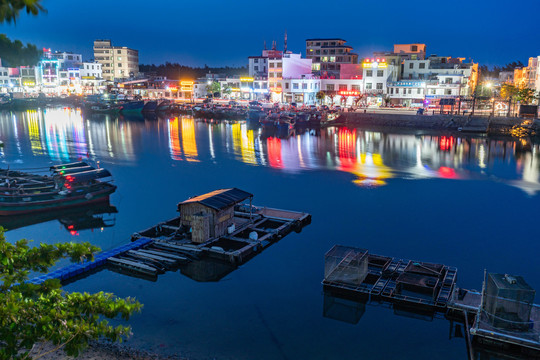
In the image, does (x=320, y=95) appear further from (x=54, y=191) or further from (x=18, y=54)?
(x=18, y=54)

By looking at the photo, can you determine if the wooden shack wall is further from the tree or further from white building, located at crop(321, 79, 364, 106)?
the tree

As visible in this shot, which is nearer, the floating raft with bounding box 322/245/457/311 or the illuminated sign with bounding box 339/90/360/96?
the floating raft with bounding box 322/245/457/311

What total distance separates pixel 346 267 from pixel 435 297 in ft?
9.72

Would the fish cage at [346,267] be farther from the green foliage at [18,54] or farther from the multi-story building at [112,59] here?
the multi-story building at [112,59]

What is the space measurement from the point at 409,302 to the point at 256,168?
22226 mm

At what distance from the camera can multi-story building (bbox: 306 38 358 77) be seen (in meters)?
86.5

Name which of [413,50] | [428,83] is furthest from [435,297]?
[413,50]

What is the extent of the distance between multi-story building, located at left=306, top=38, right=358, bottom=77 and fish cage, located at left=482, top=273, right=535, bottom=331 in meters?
76.6

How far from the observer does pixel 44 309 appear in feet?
19.9

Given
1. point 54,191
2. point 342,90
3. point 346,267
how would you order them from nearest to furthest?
1. point 346,267
2. point 54,191
3. point 342,90

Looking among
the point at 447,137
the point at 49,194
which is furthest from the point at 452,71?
the point at 49,194

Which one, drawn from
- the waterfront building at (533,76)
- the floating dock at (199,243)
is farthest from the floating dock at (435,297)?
the waterfront building at (533,76)

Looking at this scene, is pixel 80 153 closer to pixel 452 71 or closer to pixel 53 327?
pixel 53 327

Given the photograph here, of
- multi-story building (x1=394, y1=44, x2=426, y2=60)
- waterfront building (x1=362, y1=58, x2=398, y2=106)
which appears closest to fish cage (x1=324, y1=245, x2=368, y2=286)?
waterfront building (x1=362, y1=58, x2=398, y2=106)
